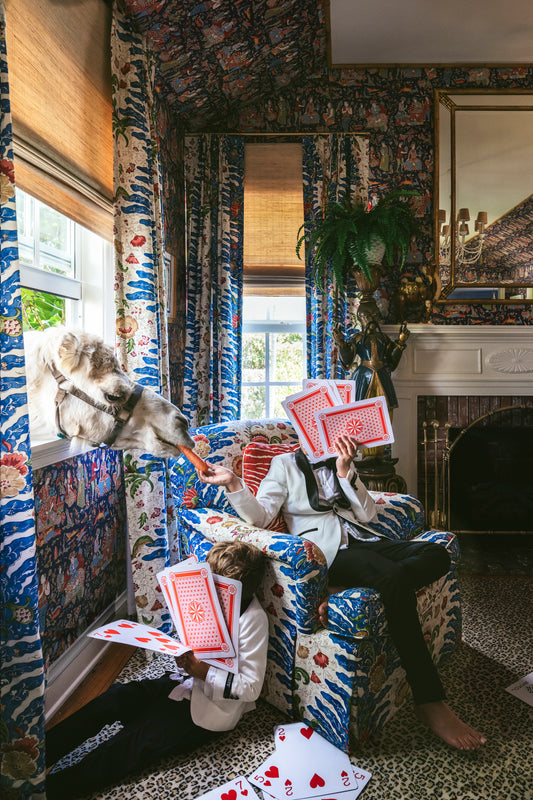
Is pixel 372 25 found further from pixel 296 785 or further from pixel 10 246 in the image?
pixel 296 785

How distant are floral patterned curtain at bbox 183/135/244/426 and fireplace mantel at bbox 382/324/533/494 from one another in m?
1.08

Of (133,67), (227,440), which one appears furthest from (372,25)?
(227,440)

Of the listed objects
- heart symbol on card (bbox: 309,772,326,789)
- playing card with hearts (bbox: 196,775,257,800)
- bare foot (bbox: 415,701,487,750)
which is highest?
bare foot (bbox: 415,701,487,750)

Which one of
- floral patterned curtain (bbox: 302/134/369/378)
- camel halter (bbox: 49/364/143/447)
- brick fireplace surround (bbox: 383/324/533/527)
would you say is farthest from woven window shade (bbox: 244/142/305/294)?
camel halter (bbox: 49/364/143/447)

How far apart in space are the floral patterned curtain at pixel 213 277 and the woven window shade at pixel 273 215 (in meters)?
0.12

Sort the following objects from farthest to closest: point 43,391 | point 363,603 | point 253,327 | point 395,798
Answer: point 253,327, point 363,603, point 395,798, point 43,391

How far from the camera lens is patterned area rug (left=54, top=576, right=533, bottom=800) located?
138 centimetres

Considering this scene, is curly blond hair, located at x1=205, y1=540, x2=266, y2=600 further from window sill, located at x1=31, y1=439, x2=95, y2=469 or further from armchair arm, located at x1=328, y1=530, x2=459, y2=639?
window sill, located at x1=31, y1=439, x2=95, y2=469

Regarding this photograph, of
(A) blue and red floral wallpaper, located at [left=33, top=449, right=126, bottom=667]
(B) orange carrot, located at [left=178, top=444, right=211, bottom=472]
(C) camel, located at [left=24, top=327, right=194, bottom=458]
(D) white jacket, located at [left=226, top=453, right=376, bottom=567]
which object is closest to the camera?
(C) camel, located at [left=24, top=327, right=194, bottom=458]

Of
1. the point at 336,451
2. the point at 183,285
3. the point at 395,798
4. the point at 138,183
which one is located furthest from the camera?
the point at 183,285

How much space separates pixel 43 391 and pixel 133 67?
5.58 feet

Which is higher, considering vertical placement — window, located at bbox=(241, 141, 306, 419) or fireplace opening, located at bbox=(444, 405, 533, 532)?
window, located at bbox=(241, 141, 306, 419)

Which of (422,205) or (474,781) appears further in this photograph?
(422,205)

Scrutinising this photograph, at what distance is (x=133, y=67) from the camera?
6.89 feet
